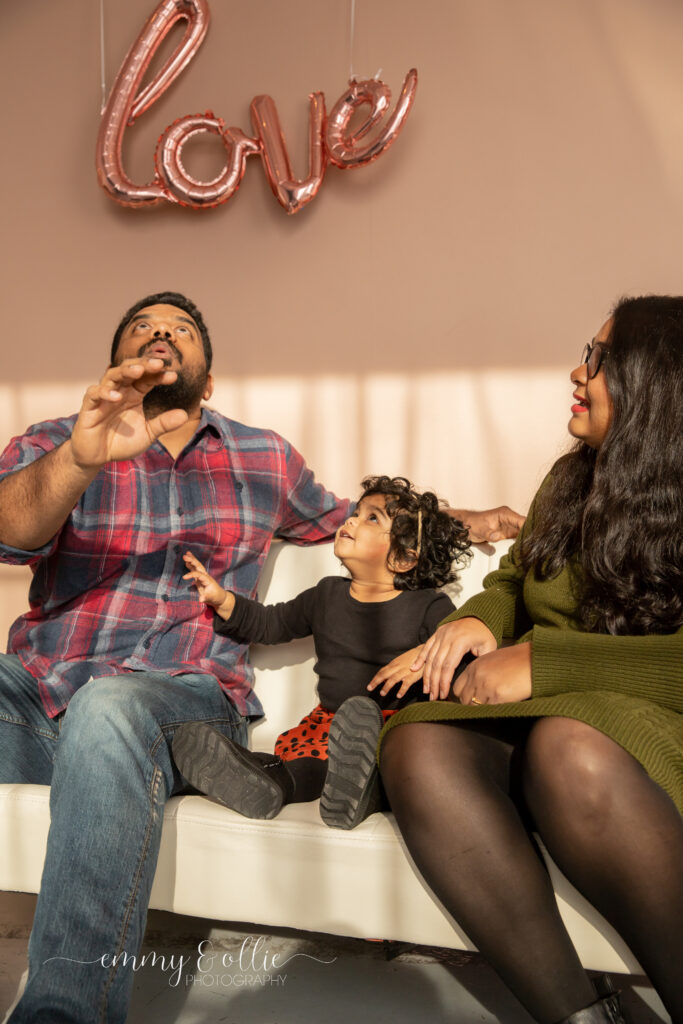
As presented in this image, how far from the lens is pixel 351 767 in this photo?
1.42 m

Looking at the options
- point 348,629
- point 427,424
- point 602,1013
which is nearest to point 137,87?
point 427,424

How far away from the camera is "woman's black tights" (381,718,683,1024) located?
1.12 metres

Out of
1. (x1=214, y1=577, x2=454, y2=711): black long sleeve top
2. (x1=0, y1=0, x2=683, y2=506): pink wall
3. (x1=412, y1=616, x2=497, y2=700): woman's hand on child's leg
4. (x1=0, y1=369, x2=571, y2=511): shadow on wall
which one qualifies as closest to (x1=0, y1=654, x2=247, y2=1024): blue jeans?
(x1=214, y1=577, x2=454, y2=711): black long sleeve top

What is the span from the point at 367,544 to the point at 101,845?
90cm

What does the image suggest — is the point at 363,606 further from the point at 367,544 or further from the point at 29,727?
the point at 29,727

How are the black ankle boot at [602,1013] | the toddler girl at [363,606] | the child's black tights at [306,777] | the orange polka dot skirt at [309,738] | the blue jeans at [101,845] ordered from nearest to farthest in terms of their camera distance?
1. the black ankle boot at [602,1013]
2. the blue jeans at [101,845]
3. the child's black tights at [306,777]
4. the orange polka dot skirt at [309,738]
5. the toddler girl at [363,606]

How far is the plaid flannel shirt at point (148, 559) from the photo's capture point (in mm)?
1828

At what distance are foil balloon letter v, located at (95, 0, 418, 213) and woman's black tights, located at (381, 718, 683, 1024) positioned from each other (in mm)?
1822

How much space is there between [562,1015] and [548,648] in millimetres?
498

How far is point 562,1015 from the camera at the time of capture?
112 centimetres

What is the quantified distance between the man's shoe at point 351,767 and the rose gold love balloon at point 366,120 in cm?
170

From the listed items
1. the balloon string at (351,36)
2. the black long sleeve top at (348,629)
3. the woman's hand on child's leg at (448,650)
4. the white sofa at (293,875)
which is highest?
the balloon string at (351,36)

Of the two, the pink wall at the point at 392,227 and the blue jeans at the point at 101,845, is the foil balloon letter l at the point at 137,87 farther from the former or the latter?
the blue jeans at the point at 101,845

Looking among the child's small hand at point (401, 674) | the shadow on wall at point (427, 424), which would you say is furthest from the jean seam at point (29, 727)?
the shadow on wall at point (427, 424)
